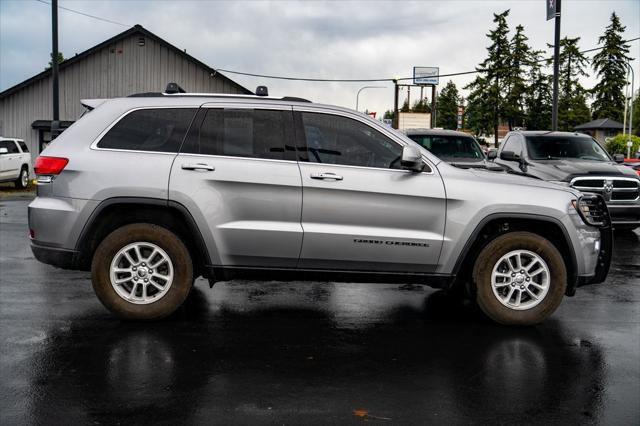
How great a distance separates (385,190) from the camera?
A: 610 cm

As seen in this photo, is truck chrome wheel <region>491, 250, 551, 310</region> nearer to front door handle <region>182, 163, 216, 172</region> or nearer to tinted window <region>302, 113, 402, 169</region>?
tinted window <region>302, 113, 402, 169</region>

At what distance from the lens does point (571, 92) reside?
86.9 m

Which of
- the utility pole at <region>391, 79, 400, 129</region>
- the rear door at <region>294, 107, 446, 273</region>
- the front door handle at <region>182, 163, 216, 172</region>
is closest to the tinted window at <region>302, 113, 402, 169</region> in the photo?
the rear door at <region>294, 107, 446, 273</region>

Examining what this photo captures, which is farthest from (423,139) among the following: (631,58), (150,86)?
(631,58)

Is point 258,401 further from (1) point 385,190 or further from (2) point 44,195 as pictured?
(2) point 44,195

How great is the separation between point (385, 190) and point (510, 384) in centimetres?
205

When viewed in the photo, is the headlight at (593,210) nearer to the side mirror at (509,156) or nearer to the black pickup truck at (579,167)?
the black pickup truck at (579,167)

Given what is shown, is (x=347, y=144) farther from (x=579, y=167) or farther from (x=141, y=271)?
(x=579, y=167)

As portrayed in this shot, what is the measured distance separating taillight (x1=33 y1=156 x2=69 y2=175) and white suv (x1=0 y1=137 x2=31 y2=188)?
20.5m

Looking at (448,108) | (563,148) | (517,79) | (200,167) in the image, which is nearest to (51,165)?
(200,167)

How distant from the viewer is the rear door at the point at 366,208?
606 centimetres

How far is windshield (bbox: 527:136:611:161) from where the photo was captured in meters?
13.5

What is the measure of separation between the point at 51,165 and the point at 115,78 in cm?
3121

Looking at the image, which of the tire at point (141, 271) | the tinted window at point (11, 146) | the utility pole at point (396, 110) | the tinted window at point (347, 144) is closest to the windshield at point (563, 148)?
the tinted window at point (347, 144)
